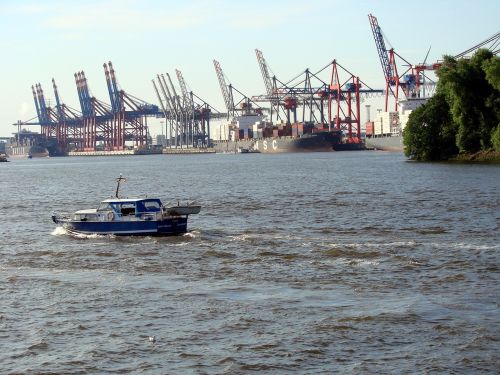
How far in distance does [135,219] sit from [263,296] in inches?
781

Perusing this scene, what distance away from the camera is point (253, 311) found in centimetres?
2983

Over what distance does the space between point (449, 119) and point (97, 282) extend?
10111cm

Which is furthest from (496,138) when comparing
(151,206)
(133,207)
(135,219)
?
(135,219)

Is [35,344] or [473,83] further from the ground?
[473,83]

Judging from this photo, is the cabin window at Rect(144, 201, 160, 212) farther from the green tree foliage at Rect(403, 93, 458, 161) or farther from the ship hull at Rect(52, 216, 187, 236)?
the green tree foliage at Rect(403, 93, 458, 161)

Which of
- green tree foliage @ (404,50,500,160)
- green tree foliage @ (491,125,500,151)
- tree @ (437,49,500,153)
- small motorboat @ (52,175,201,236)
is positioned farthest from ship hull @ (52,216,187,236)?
tree @ (437,49,500,153)

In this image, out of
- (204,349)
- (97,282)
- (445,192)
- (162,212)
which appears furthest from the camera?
(445,192)

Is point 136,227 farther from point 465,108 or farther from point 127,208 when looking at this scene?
point 465,108

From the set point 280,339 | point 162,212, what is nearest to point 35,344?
point 280,339

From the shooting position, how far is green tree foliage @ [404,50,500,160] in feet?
404

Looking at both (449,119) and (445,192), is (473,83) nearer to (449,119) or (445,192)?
(449,119)

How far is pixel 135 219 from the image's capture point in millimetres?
50812

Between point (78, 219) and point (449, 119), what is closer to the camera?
point (78, 219)

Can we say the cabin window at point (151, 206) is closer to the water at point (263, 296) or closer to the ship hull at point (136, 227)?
the ship hull at point (136, 227)
